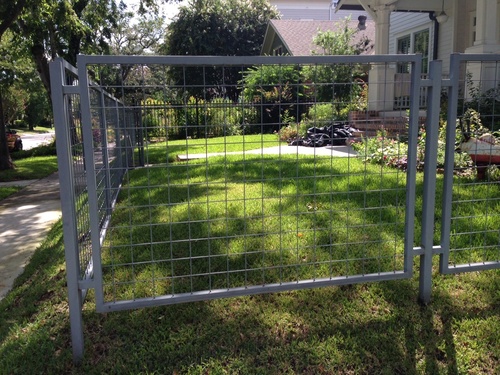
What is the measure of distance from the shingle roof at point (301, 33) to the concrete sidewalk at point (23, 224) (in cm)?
1864

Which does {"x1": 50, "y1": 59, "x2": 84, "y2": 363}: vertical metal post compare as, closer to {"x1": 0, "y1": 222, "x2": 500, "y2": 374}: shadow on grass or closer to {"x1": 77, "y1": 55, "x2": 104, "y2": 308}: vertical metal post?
{"x1": 77, "y1": 55, "x2": 104, "y2": 308}: vertical metal post

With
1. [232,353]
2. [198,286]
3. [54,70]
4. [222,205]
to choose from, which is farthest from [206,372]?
[222,205]

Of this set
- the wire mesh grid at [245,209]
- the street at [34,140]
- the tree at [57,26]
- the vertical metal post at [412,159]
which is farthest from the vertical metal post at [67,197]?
the street at [34,140]

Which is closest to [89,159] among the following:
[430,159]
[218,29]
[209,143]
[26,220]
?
[209,143]

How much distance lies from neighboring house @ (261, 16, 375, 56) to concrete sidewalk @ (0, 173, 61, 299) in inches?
730

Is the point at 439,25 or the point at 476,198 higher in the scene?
the point at 439,25

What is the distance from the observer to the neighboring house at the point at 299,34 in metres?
25.7

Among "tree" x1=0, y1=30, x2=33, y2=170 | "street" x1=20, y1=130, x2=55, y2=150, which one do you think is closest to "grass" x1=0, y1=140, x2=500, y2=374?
"tree" x1=0, y1=30, x2=33, y2=170

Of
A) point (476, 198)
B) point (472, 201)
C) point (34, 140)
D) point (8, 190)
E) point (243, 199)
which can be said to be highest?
point (243, 199)

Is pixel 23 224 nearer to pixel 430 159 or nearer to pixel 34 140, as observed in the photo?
pixel 430 159

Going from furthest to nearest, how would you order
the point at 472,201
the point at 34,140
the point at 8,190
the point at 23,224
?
the point at 34,140 → the point at 8,190 → the point at 23,224 → the point at 472,201

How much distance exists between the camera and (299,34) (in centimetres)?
2761

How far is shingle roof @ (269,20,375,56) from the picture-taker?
85.0 ft

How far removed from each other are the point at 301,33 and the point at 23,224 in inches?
950
